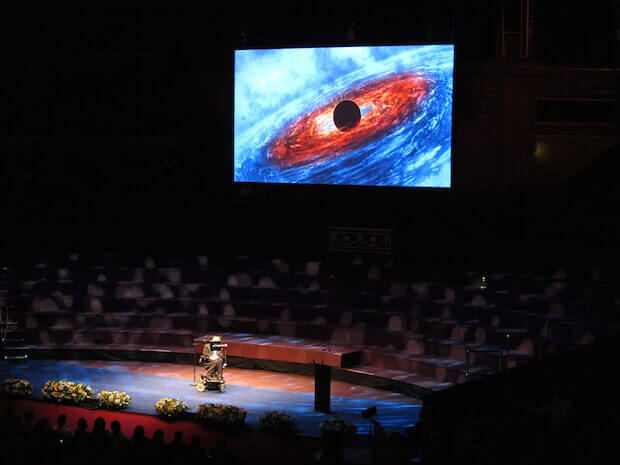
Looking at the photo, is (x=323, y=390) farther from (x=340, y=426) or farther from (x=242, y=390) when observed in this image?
(x=242, y=390)

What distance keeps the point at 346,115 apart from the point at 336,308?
2.74 metres

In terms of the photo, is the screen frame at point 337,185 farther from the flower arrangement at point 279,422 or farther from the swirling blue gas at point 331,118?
the flower arrangement at point 279,422

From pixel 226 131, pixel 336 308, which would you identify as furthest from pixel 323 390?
pixel 226 131

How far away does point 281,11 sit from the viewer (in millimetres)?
13352

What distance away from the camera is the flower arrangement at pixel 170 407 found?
29.8ft

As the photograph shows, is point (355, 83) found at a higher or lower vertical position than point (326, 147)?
higher

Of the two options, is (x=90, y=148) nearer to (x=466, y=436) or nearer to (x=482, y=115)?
(x=482, y=115)

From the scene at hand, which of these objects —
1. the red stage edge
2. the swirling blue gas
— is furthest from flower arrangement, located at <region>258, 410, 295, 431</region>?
the swirling blue gas

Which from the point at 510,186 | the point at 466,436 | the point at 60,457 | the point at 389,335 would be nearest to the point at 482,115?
the point at 510,186

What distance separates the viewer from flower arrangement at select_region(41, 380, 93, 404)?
380 inches

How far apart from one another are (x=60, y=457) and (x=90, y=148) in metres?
8.36

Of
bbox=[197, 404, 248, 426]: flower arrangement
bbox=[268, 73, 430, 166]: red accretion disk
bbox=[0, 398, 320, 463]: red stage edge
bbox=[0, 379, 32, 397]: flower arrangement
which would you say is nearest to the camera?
bbox=[0, 398, 320, 463]: red stage edge

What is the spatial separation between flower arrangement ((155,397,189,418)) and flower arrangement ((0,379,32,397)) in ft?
5.56

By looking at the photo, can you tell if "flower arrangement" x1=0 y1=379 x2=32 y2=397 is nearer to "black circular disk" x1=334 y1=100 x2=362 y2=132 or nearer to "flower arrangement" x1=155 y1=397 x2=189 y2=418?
"flower arrangement" x1=155 y1=397 x2=189 y2=418
